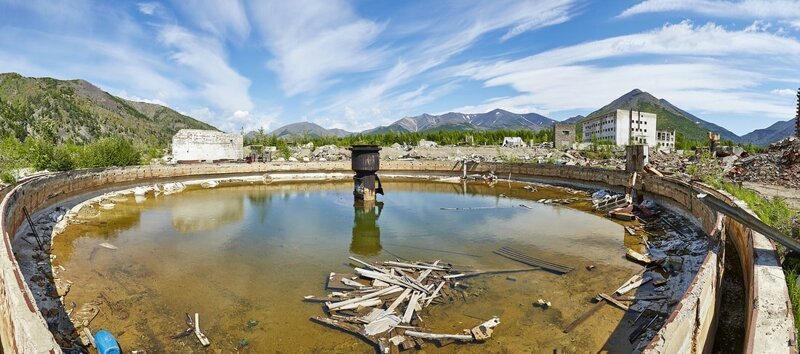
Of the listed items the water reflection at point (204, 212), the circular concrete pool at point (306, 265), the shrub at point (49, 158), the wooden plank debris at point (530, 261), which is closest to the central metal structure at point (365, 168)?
the circular concrete pool at point (306, 265)

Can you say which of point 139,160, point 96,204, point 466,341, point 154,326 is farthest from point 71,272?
point 139,160

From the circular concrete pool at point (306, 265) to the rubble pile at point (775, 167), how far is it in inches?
238

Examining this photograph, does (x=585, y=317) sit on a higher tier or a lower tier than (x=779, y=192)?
lower

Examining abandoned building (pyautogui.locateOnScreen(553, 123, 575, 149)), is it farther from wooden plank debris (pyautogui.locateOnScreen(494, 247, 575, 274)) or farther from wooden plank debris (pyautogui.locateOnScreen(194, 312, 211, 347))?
wooden plank debris (pyautogui.locateOnScreen(194, 312, 211, 347))

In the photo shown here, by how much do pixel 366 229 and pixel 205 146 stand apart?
2107 cm

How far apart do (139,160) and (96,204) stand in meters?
12.4

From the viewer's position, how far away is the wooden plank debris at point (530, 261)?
23.2ft

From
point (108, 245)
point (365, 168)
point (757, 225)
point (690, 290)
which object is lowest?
point (108, 245)

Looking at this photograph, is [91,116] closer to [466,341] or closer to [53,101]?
[53,101]

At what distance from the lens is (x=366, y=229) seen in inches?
419

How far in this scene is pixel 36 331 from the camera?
2773mm

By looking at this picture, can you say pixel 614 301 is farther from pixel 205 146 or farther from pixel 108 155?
pixel 205 146

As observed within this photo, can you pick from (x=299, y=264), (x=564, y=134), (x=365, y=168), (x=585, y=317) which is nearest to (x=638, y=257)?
(x=585, y=317)

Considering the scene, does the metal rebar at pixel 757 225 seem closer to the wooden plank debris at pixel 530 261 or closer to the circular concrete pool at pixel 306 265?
the circular concrete pool at pixel 306 265
